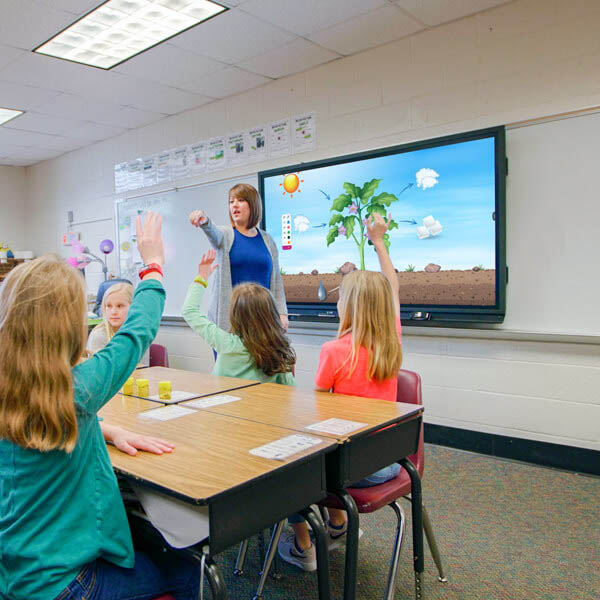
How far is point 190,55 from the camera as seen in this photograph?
372cm

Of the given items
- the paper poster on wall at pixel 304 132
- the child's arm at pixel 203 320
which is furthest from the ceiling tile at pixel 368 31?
the child's arm at pixel 203 320

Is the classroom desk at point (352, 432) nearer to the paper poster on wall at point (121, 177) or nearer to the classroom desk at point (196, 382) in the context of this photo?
the classroom desk at point (196, 382)

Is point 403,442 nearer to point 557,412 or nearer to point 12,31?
point 557,412

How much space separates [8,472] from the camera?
105cm

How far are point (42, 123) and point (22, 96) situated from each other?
31.8 inches

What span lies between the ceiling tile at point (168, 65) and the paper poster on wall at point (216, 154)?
0.60 metres

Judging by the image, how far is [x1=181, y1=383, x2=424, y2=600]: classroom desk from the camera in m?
1.46

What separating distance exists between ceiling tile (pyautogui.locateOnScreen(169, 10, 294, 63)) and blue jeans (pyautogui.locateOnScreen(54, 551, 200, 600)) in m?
2.89

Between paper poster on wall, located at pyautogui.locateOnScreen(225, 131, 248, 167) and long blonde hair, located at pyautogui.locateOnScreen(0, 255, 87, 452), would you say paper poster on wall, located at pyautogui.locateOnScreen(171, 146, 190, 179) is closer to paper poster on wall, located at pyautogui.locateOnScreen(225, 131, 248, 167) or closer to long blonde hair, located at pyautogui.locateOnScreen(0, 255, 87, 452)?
paper poster on wall, located at pyautogui.locateOnScreen(225, 131, 248, 167)

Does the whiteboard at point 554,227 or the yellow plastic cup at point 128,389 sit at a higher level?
the whiteboard at point 554,227

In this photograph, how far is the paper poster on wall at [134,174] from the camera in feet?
18.0

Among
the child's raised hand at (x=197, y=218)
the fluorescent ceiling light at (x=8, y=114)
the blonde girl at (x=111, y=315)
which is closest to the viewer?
the child's raised hand at (x=197, y=218)

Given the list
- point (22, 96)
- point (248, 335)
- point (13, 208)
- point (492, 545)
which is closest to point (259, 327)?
point (248, 335)

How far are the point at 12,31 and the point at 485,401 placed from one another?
3604 mm
